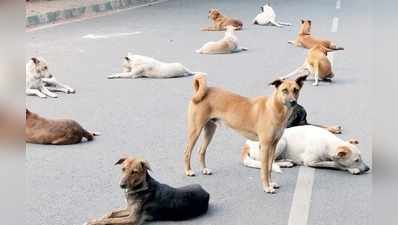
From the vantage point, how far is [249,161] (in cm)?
600

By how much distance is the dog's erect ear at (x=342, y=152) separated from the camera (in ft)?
18.7

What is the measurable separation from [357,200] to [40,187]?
8.06 ft

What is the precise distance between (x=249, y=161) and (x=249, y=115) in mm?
810

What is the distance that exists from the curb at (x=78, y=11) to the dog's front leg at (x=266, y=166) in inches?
405

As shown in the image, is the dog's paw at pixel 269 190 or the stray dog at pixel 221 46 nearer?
the dog's paw at pixel 269 190

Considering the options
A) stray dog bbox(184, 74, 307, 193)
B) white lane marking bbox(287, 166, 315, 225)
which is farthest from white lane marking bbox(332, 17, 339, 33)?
stray dog bbox(184, 74, 307, 193)

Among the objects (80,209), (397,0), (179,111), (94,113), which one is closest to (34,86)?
(94,113)

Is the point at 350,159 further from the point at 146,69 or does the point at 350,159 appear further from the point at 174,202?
the point at 146,69

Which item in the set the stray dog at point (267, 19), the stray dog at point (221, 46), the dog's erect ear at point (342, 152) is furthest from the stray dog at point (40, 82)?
the stray dog at point (267, 19)

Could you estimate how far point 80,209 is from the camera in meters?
4.92

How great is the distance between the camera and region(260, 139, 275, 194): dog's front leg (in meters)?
5.24

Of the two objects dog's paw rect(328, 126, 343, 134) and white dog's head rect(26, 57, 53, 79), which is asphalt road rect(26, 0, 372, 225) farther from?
white dog's head rect(26, 57, 53, 79)

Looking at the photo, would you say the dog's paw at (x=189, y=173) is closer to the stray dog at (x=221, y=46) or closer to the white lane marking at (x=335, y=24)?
the stray dog at (x=221, y=46)

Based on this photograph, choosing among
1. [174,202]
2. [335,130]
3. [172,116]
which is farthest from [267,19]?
[174,202]
